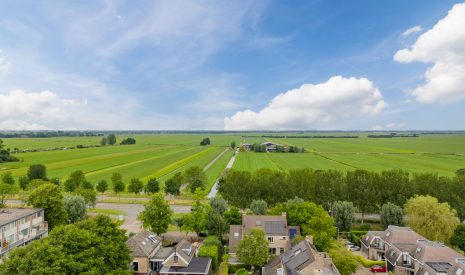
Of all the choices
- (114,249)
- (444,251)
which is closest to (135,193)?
(114,249)

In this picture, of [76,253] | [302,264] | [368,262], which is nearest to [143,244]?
[76,253]

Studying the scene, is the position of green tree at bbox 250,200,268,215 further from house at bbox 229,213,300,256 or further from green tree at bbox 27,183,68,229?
green tree at bbox 27,183,68,229

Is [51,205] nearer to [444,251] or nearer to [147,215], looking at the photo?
[147,215]

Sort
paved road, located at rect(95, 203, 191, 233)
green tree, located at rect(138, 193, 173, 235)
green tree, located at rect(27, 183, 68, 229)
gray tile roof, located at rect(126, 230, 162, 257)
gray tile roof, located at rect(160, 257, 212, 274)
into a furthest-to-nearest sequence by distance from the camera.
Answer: paved road, located at rect(95, 203, 191, 233) → green tree, located at rect(27, 183, 68, 229) → green tree, located at rect(138, 193, 173, 235) → gray tile roof, located at rect(126, 230, 162, 257) → gray tile roof, located at rect(160, 257, 212, 274)

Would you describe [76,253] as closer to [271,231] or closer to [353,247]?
[271,231]

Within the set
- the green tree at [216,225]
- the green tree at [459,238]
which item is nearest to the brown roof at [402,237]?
the green tree at [459,238]

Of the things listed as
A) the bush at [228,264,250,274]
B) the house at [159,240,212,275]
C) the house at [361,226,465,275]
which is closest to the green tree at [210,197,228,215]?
the bush at [228,264,250,274]

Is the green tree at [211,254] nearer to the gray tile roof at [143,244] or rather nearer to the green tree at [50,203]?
the gray tile roof at [143,244]
